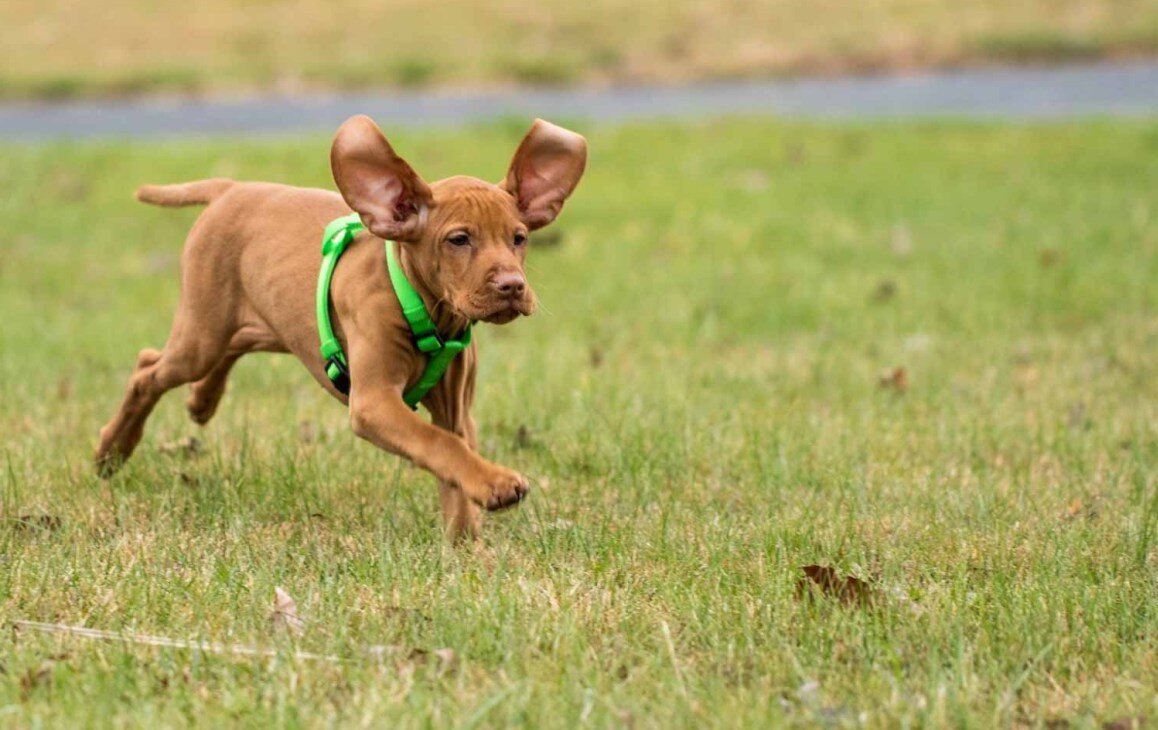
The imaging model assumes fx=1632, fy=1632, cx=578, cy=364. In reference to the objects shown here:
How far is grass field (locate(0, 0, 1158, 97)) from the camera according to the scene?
18.8 m

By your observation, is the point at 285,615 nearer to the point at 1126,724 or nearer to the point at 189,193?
the point at 1126,724

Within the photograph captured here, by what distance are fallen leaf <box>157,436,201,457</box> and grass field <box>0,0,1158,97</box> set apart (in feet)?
44.0

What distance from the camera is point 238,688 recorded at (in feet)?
10.8

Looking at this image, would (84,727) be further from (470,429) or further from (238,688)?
(470,429)

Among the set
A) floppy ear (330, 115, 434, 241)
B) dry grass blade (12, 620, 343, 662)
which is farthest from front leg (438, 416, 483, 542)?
dry grass blade (12, 620, 343, 662)

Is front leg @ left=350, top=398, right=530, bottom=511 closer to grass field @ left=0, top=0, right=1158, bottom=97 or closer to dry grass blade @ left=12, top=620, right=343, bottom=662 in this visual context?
dry grass blade @ left=12, top=620, right=343, bottom=662

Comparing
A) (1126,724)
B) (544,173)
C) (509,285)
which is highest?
(544,173)

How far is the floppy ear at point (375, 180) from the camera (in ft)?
13.1

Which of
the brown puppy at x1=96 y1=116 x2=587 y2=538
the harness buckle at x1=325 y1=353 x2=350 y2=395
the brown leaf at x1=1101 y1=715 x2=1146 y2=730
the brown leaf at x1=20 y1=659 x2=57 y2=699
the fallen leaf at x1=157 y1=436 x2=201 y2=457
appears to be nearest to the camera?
the brown leaf at x1=1101 y1=715 x2=1146 y2=730

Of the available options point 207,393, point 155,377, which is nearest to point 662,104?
point 207,393

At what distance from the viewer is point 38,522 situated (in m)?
4.60

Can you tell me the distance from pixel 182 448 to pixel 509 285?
2.15 metres

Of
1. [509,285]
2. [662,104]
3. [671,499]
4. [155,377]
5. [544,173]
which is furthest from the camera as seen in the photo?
[662,104]

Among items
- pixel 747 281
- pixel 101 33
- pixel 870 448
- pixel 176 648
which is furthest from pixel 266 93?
pixel 176 648
